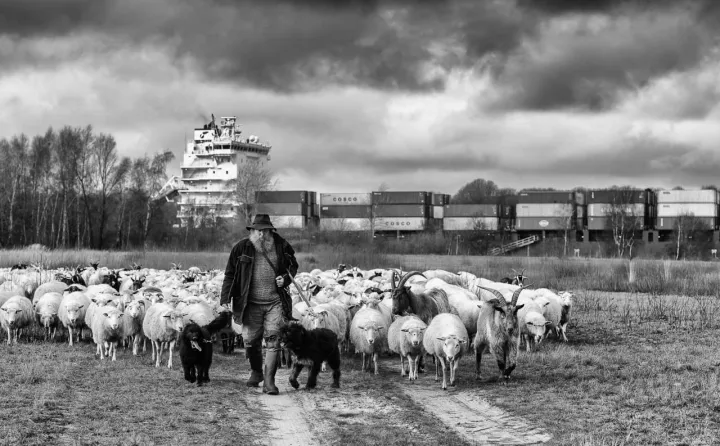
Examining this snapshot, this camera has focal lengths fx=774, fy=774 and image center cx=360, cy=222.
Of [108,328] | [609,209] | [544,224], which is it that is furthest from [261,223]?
[544,224]

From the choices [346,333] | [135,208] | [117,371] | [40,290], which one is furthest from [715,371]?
[135,208]

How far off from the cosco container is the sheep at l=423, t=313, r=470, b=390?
241 ft

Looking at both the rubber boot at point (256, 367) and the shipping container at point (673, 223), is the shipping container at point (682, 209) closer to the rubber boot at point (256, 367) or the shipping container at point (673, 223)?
the shipping container at point (673, 223)

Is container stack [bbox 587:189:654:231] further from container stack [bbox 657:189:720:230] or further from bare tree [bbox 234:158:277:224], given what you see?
bare tree [bbox 234:158:277:224]

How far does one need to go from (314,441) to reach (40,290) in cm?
1380

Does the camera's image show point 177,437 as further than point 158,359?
No

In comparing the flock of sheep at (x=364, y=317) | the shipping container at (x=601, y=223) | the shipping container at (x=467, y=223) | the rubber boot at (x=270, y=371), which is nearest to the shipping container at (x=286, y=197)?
the shipping container at (x=467, y=223)

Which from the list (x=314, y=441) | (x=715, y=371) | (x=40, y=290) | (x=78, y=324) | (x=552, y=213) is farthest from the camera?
(x=552, y=213)

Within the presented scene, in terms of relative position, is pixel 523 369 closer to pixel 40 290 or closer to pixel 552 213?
pixel 40 290

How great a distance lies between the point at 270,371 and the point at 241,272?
4.80ft

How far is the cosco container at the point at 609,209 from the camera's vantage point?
271ft

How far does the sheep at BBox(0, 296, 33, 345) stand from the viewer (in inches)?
654

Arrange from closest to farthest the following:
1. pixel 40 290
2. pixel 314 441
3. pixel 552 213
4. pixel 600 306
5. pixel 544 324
→ pixel 314 441 → pixel 544 324 → pixel 40 290 → pixel 600 306 → pixel 552 213

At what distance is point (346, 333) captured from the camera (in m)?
16.0
